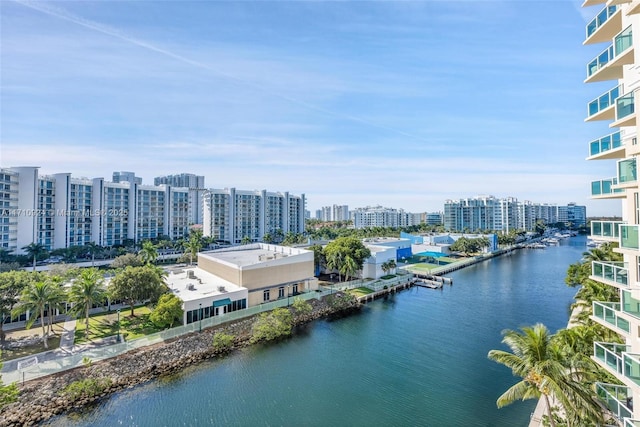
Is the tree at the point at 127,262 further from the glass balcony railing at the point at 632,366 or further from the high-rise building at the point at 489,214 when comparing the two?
the high-rise building at the point at 489,214

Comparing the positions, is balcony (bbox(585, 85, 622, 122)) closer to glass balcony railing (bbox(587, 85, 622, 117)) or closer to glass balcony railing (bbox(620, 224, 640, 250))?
glass balcony railing (bbox(587, 85, 622, 117))

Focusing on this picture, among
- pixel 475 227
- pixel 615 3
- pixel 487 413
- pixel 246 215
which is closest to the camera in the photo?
pixel 615 3

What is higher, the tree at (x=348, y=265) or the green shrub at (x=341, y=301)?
the tree at (x=348, y=265)

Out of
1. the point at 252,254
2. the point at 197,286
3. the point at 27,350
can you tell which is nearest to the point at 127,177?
the point at 252,254

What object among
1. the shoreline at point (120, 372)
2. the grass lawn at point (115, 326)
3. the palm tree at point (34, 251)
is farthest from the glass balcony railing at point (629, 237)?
the palm tree at point (34, 251)

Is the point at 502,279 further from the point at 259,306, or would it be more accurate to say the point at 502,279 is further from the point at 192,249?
the point at 192,249

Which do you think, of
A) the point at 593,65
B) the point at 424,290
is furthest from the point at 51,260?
the point at 593,65
